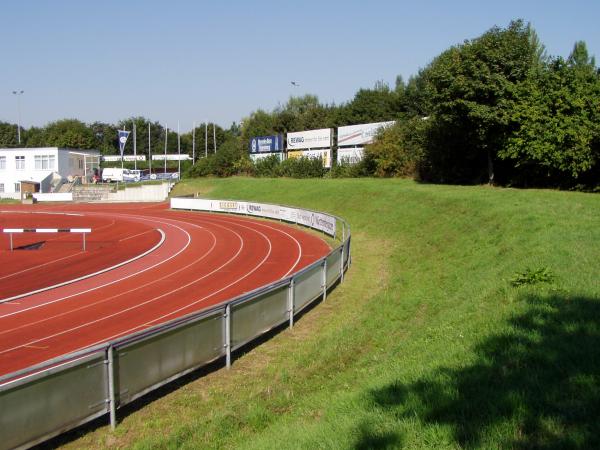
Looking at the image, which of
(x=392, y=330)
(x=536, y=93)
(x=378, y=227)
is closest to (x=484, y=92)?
(x=536, y=93)

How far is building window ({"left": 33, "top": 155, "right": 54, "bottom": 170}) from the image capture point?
7056cm

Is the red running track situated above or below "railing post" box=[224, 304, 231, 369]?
below

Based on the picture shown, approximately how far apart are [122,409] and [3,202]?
62723 millimetres

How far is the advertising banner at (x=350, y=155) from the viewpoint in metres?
59.5

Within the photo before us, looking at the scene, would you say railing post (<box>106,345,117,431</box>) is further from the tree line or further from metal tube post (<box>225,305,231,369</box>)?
the tree line

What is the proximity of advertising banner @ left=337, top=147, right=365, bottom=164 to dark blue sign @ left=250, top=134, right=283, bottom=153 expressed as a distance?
44.8 feet

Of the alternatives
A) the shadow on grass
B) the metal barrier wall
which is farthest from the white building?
the shadow on grass

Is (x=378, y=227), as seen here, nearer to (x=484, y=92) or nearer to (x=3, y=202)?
(x=484, y=92)

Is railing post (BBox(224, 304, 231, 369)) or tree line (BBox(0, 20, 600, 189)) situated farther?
tree line (BBox(0, 20, 600, 189))

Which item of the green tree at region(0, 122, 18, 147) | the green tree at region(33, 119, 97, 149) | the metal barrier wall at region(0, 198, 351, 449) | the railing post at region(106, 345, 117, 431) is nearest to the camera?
the metal barrier wall at region(0, 198, 351, 449)

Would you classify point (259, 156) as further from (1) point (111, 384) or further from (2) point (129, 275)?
(1) point (111, 384)

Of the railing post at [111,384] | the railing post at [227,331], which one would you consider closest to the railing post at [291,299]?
the railing post at [227,331]

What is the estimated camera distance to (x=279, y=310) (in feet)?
40.3

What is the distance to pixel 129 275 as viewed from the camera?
20.3 meters
